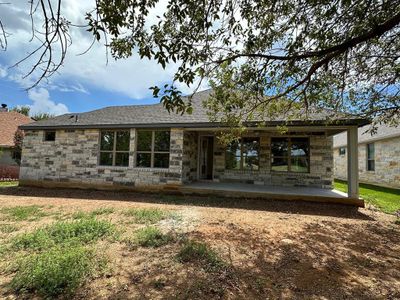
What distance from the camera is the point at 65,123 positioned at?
12.0 m

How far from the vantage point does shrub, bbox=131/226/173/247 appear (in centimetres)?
448

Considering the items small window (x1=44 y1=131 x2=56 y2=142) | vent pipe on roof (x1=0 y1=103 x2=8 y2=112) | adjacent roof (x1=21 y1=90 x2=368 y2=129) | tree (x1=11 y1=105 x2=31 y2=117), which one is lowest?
small window (x1=44 y1=131 x2=56 y2=142)

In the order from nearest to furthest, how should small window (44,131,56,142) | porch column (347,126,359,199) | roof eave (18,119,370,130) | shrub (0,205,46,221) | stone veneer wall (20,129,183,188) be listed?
shrub (0,205,46,221) < roof eave (18,119,370,130) < porch column (347,126,359,199) < stone veneer wall (20,129,183,188) < small window (44,131,56,142)

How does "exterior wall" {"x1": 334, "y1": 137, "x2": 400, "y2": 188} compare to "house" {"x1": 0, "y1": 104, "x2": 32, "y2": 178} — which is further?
"house" {"x1": 0, "y1": 104, "x2": 32, "y2": 178}

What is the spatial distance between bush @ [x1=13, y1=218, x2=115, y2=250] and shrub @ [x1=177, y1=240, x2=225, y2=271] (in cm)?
174

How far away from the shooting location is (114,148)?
1151cm

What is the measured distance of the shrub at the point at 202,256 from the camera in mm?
3717

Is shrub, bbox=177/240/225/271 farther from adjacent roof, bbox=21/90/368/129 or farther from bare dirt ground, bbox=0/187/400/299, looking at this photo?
adjacent roof, bbox=21/90/368/129

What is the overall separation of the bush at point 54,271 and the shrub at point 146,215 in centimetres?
215

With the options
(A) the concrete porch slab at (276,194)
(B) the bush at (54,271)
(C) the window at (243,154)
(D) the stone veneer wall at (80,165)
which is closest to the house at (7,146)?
(D) the stone veneer wall at (80,165)

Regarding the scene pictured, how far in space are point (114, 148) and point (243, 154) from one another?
593cm

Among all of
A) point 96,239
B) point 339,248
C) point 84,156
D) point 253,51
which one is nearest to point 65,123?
point 84,156

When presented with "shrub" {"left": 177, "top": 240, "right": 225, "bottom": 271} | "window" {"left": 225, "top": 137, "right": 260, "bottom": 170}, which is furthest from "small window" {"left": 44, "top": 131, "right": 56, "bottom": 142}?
"shrub" {"left": 177, "top": 240, "right": 225, "bottom": 271}

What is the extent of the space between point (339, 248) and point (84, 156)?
10574mm
